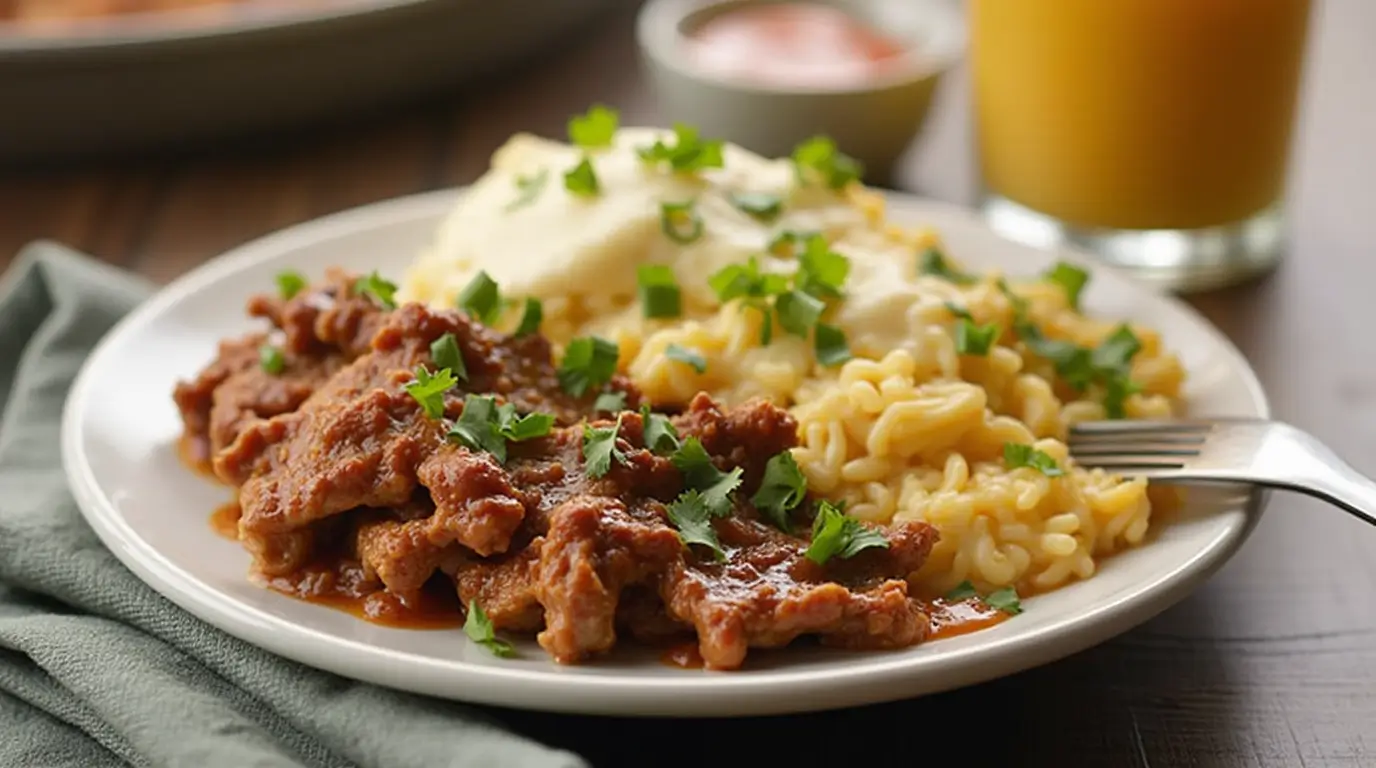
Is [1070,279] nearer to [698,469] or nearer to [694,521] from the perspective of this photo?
[698,469]

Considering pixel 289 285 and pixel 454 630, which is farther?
pixel 289 285

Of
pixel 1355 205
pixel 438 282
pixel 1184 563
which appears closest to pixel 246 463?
pixel 438 282

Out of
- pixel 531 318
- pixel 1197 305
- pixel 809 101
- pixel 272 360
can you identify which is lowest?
pixel 1197 305

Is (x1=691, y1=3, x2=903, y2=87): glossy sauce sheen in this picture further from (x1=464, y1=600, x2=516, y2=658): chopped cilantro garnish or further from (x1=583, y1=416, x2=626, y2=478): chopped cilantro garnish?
(x1=464, y1=600, x2=516, y2=658): chopped cilantro garnish

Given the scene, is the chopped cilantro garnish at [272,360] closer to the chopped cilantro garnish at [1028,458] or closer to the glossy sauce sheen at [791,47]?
the chopped cilantro garnish at [1028,458]

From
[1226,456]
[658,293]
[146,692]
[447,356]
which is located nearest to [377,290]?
[447,356]

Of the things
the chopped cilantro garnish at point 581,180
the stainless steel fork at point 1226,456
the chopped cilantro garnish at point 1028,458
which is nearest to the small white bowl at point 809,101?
the chopped cilantro garnish at point 581,180

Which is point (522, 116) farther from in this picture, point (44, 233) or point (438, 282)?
point (438, 282)
